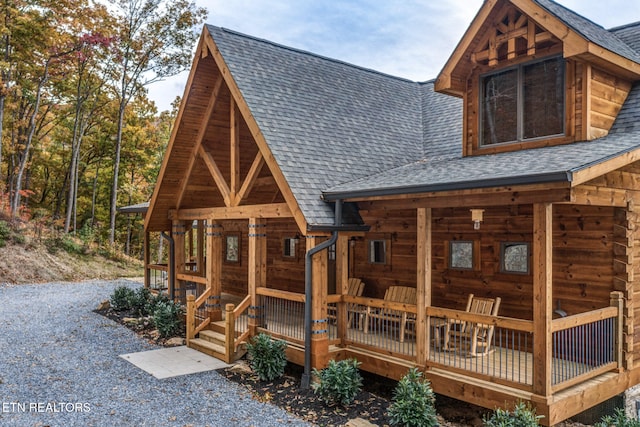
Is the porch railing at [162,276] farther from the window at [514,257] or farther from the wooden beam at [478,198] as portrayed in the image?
the window at [514,257]

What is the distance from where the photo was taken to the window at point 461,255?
9.33m

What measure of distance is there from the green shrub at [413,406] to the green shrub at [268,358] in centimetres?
243

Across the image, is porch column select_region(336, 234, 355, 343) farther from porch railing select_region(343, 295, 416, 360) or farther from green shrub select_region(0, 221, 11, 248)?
green shrub select_region(0, 221, 11, 248)

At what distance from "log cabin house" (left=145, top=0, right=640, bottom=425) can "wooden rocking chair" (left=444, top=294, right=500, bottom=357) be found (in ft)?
0.44

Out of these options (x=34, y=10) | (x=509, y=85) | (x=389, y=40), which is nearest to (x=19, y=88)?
(x=34, y=10)

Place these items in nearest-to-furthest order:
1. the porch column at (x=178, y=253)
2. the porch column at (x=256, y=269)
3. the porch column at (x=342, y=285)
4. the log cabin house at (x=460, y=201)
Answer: the log cabin house at (x=460, y=201) < the porch column at (x=342, y=285) < the porch column at (x=256, y=269) < the porch column at (x=178, y=253)

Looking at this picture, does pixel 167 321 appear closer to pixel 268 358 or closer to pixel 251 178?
pixel 268 358

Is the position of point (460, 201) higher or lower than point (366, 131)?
lower

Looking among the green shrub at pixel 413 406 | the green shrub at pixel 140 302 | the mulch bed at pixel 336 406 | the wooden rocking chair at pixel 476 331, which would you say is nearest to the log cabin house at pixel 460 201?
the wooden rocking chair at pixel 476 331

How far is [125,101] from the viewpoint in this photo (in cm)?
2700

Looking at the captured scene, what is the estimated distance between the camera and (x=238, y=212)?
10.5 m

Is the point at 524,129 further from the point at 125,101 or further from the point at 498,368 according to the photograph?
the point at 125,101

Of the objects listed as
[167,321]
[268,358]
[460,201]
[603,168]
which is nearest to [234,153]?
[268,358]

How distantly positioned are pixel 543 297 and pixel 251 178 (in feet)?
19.3
